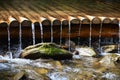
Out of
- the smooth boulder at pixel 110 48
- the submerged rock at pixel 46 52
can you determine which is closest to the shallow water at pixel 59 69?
the submerged rock at pixel 46 52

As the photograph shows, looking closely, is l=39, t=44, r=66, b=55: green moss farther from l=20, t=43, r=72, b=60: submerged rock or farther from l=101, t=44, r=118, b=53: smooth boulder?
l=101, t=44, r=118, b=53: smooth boulder

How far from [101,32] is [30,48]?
2.18m

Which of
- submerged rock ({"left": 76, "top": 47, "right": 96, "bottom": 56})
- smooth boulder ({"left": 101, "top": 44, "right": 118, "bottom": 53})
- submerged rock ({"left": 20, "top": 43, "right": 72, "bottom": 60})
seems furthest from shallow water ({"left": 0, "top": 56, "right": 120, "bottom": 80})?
smooth boulder ({"left": 101, "top": 44, "right": 118, "bottom": 53})

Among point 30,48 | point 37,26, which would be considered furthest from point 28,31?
point 30,48

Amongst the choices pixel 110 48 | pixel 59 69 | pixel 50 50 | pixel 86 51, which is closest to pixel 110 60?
pixel 86 51

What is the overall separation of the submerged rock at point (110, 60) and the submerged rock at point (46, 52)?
80cm

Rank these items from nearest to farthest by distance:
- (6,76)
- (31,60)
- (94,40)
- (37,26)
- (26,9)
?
(6,76)
(31,60)
(37,26)
(94,40)
(26,9)

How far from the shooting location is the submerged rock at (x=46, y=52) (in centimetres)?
678

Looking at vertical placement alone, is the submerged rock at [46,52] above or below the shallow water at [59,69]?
above

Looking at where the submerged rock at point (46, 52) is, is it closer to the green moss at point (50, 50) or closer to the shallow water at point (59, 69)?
the green moss at point (50, 50)

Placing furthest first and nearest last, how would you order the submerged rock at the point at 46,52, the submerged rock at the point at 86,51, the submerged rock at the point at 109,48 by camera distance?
the submerged rock at the point at 109,48 → the submerged rock at the point at 86,51 → the submerged rock at the point at 46,52

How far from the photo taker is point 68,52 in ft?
22.8

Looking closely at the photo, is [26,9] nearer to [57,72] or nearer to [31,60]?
[31,60]

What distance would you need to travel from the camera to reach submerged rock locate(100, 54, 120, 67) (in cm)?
662
